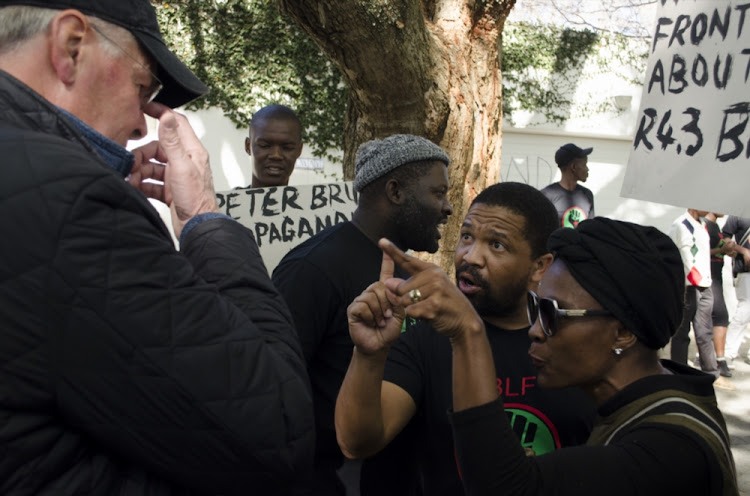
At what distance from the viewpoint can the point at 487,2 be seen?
5258mm

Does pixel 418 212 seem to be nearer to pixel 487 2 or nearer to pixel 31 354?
pixel 31 354

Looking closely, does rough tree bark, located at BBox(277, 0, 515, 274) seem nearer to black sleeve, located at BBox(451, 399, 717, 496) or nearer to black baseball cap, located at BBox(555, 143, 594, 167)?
black baseball cap, located at BBox(555, 143, 594, 167)

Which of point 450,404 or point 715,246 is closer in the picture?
point 450,404

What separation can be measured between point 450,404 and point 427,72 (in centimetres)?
309

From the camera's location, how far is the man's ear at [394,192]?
2.83m

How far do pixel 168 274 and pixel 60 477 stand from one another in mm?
331

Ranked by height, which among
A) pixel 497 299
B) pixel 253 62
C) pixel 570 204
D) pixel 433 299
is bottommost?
pixel 570 204

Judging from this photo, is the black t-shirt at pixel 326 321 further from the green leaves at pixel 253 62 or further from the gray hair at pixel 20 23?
the green leaves at pixel 253 62

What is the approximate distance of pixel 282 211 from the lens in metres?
4.33

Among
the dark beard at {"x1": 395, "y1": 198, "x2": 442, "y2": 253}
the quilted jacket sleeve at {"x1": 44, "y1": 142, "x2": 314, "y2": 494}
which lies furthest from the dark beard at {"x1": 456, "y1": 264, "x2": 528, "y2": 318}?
the quilted jacket sleeve at {"x1": 44, "y1": 142, "x2": 314, "y2": 494}

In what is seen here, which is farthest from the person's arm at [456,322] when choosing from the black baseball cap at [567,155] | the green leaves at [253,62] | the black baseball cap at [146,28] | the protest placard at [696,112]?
the green leaves at [253,62]

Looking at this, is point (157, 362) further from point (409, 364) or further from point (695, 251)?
point (695, 251)

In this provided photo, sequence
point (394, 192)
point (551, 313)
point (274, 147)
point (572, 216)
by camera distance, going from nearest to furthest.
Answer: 1. point (551, 313)
2. point (394, 192)
3. point (274, 147)
4. point (572, 216)

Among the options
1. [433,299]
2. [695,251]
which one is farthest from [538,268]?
[695,251]
